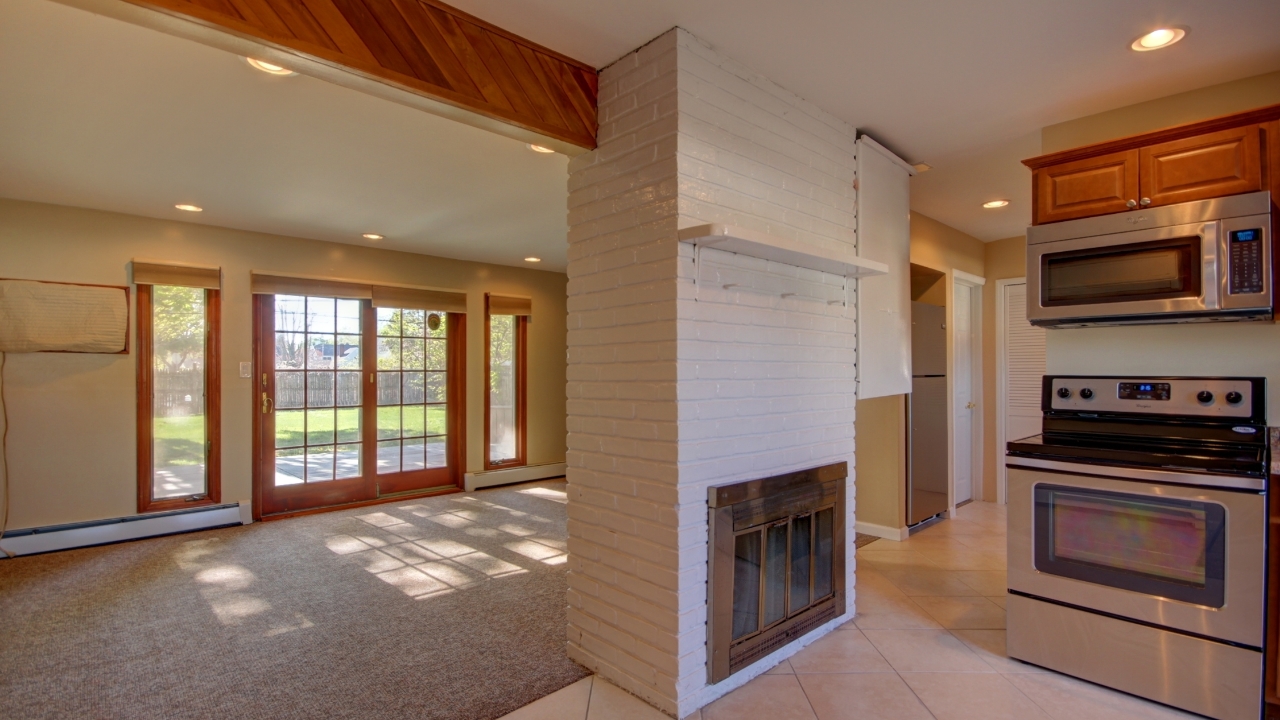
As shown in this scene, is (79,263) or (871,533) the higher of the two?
(79,263)

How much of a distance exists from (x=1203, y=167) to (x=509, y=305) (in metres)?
5.49

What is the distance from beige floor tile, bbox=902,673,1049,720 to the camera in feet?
6.88

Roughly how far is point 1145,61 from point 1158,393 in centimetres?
130

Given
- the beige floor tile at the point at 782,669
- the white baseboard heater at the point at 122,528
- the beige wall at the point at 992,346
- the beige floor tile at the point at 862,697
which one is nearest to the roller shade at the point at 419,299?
the white baseboard heater at the point at 122,528

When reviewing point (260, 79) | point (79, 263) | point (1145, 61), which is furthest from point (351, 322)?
point (1145, 61)

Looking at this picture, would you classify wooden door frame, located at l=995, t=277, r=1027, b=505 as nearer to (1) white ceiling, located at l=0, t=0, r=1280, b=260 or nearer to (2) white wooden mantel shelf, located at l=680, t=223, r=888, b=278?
(1) white ceiling, located at l=0, t=0, r=1280, b=260

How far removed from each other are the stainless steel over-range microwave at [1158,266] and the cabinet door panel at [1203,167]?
0.21 feet

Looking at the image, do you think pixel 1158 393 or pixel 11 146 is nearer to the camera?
pixel 1158 393

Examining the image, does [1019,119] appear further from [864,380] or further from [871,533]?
[871,533]

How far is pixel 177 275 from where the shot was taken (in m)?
4.52

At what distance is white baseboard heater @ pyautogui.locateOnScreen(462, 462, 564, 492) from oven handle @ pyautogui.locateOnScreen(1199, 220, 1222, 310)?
5.66 meters

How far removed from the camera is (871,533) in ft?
14.3

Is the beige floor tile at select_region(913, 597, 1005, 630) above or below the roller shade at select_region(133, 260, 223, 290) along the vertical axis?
below

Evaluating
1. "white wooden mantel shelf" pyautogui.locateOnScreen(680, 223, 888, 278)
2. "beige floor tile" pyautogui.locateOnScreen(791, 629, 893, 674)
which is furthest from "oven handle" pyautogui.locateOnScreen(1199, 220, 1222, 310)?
"beige floor tile" pyautogui.locateOnScreen(791, 629, 893, 674)
